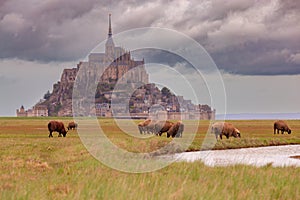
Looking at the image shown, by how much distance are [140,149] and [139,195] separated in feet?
64.2

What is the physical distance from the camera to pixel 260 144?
42.5 m

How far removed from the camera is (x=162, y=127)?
50469 mm

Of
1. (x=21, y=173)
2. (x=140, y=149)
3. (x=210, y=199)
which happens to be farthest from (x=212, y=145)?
(x=210, y=199)

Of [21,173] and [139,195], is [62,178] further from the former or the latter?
[139,195]

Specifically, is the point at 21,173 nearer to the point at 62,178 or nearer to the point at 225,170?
the point at 62,178

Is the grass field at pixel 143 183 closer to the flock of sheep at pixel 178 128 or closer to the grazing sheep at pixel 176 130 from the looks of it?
the grazing sheep at pixel 176 130

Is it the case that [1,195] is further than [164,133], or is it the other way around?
[164,133]

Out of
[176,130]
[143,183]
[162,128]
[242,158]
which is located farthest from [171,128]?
[143,183]

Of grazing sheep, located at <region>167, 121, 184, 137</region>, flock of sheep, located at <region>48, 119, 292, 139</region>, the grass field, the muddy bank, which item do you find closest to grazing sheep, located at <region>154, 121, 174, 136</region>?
flock of sheep, located at <region>48, 119, 292, 139</region>

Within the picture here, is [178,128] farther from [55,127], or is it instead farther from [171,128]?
[55,127]

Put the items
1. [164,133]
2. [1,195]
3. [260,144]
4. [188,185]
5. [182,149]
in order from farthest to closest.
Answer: [164,133] → [260,144] → [182,149] → [188,185] → [1,195]

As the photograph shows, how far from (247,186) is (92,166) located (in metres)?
7.14

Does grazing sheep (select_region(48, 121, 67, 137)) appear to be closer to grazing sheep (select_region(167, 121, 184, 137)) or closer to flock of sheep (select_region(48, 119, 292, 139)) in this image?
flock of sheep (select_region(48, 119, 292, 139))

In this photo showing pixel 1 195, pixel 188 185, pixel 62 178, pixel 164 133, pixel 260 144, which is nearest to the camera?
pixel 1 195
